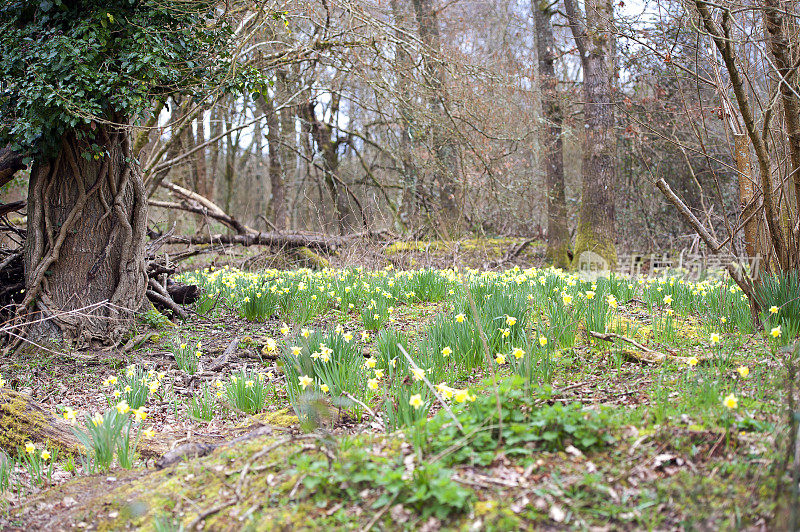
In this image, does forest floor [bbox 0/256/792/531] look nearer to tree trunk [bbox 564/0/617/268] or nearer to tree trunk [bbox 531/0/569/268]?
tree trunk [bbox 564/0/617/268]

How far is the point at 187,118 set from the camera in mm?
5617

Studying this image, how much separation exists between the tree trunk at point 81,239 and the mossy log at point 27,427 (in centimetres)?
158

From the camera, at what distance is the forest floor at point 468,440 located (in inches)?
Answer: 63.5

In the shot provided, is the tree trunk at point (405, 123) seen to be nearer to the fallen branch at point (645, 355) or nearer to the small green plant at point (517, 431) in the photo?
the fallen branch at point (645, 355)

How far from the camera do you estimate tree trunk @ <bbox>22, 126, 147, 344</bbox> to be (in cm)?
446

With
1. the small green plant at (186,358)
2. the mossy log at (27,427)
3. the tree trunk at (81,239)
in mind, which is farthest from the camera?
the tree trunk at (81,239)

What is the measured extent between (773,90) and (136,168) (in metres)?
5.15

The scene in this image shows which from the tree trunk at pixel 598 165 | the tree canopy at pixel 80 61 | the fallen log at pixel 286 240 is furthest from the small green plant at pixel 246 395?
the tree trunk at pixel 598 165

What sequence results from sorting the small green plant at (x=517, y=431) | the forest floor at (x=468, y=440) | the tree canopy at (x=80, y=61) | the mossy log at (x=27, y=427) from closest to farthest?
1. the forest floor at (x=468, y=440)
2. the small green plant at (x=517, y=431)
3. the mossy log at (x=27, y=427)
4. the tree canopy at (x=80, y=61)

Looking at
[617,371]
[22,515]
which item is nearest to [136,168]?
[22,515]

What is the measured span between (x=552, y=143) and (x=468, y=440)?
10.6 m

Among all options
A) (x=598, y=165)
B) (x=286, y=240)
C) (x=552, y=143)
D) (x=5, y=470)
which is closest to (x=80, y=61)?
(x=5, y=470)

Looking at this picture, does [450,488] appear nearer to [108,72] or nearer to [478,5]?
[108,72]

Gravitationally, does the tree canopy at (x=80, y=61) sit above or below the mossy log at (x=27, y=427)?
above
